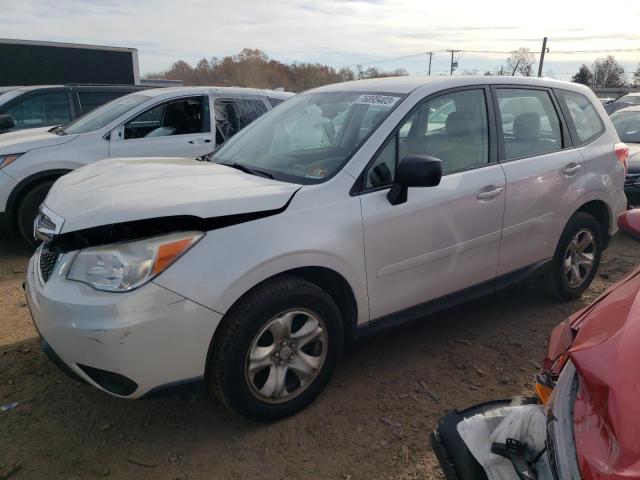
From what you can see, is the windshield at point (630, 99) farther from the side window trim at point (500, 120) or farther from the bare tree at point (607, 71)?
the bare tree at point (607, 71)

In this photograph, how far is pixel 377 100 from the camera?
3205 millimetres

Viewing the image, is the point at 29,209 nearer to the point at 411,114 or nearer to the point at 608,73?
the point at 411,114

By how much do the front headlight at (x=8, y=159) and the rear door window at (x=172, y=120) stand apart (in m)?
1.11

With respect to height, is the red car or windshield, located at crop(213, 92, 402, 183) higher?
windshield, located at crop(213, 92, 402, 183)

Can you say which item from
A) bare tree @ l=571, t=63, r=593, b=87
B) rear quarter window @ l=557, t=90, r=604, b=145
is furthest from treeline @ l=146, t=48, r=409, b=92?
rear quarter window @ l=557, t=90, r=604, b=145

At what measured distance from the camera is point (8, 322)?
381cm

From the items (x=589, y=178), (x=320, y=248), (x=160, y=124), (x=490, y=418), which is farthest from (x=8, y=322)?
(x=589, y=178)

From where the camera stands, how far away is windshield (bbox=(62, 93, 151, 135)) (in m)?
5.83

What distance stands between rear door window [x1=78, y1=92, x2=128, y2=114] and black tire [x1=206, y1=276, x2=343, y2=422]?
6.25 m

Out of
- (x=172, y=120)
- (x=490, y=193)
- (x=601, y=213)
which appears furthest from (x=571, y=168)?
(x=172, y=120)

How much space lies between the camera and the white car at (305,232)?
2266mm

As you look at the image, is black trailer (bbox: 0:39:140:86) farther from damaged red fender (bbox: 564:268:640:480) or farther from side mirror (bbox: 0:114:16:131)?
damaged red fender (bbox: 564:268:640:480)

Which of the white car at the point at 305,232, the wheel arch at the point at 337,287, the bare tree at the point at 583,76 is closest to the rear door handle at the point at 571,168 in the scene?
the white car at the point at 305,232

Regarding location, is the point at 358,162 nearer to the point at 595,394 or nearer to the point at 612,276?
the point at 595,394
